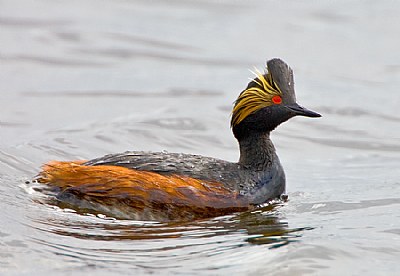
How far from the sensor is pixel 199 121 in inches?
661

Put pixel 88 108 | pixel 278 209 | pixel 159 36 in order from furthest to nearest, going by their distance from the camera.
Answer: pixel 159 36 → pixel 88 108 → pixel 278 209

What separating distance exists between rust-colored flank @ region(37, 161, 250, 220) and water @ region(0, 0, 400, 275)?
0.20 m

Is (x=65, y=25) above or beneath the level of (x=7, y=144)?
above

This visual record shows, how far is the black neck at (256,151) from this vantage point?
1227 centimetres

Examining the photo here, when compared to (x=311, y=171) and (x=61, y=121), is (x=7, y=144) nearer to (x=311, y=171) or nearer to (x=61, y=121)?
(x=61, y=121)

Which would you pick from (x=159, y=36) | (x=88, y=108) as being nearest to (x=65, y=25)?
(x=159, y=36)

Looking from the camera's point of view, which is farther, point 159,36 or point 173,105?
point 159,36

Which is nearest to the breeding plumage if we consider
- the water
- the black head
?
the black head

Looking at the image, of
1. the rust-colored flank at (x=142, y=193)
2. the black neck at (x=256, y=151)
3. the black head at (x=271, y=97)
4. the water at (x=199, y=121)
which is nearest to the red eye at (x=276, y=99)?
the black head at (x=271, y=97)

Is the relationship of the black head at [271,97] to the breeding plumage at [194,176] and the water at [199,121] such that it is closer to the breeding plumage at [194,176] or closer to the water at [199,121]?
the breeding plumage at [194,176]

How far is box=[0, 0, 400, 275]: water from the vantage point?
10.1 meters

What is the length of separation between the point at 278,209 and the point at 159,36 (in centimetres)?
1120

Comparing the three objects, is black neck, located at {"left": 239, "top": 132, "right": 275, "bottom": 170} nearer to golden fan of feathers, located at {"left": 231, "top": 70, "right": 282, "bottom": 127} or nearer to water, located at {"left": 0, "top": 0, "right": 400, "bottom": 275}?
golden fan of feathers, located at {"left": 231, "top": 70, "right": 282, "bottom": 127}

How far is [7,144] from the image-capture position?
14.6 m
